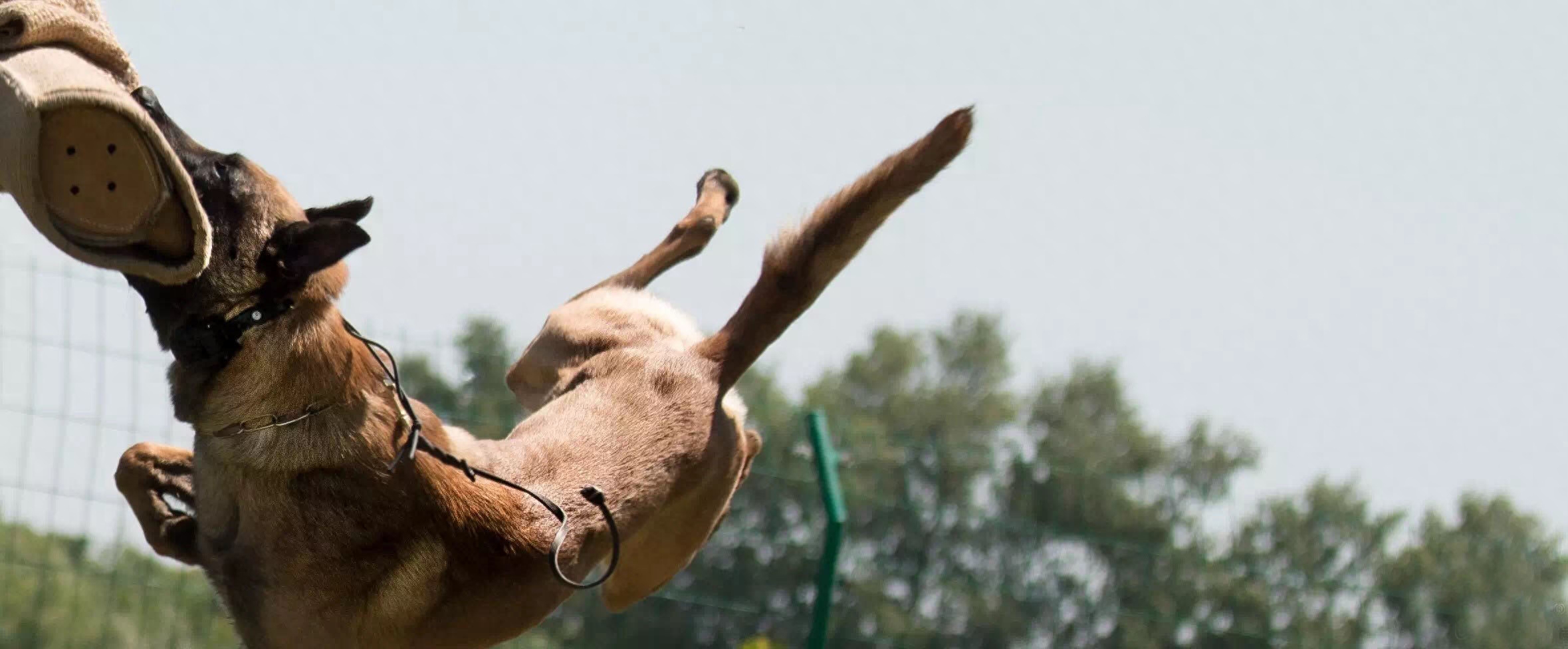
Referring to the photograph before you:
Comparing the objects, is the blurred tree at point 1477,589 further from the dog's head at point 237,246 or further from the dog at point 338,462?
the dog's head at point 237,246

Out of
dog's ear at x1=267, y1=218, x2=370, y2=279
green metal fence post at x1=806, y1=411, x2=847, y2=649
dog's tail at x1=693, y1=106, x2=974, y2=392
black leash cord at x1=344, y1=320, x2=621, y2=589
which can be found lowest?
black leash cord at x1=344, y1=320, x2=621, y2=589

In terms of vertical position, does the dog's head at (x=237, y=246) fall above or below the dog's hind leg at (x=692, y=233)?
below

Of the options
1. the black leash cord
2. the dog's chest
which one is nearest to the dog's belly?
the dog's chest

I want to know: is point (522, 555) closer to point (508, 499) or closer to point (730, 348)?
point (508, 499)

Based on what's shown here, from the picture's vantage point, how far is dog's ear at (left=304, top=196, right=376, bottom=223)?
2938 millimetres

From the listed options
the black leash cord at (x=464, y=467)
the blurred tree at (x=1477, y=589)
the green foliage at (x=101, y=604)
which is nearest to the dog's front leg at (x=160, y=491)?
the black leash cord at (x=464, y=467)

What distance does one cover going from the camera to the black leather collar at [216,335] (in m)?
2.73

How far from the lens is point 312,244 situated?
277 cm

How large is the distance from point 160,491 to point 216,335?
0.75 metres

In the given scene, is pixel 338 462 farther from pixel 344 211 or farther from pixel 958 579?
pixel 958 579

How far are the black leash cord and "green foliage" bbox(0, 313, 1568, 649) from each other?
286 centimetres

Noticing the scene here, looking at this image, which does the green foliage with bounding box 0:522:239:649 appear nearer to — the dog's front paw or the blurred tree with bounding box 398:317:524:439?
the blurred tree with bounding box 398:317:524:439

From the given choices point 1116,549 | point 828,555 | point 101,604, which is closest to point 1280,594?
point 1116,549

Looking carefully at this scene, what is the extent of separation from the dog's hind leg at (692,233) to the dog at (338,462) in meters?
0.85
